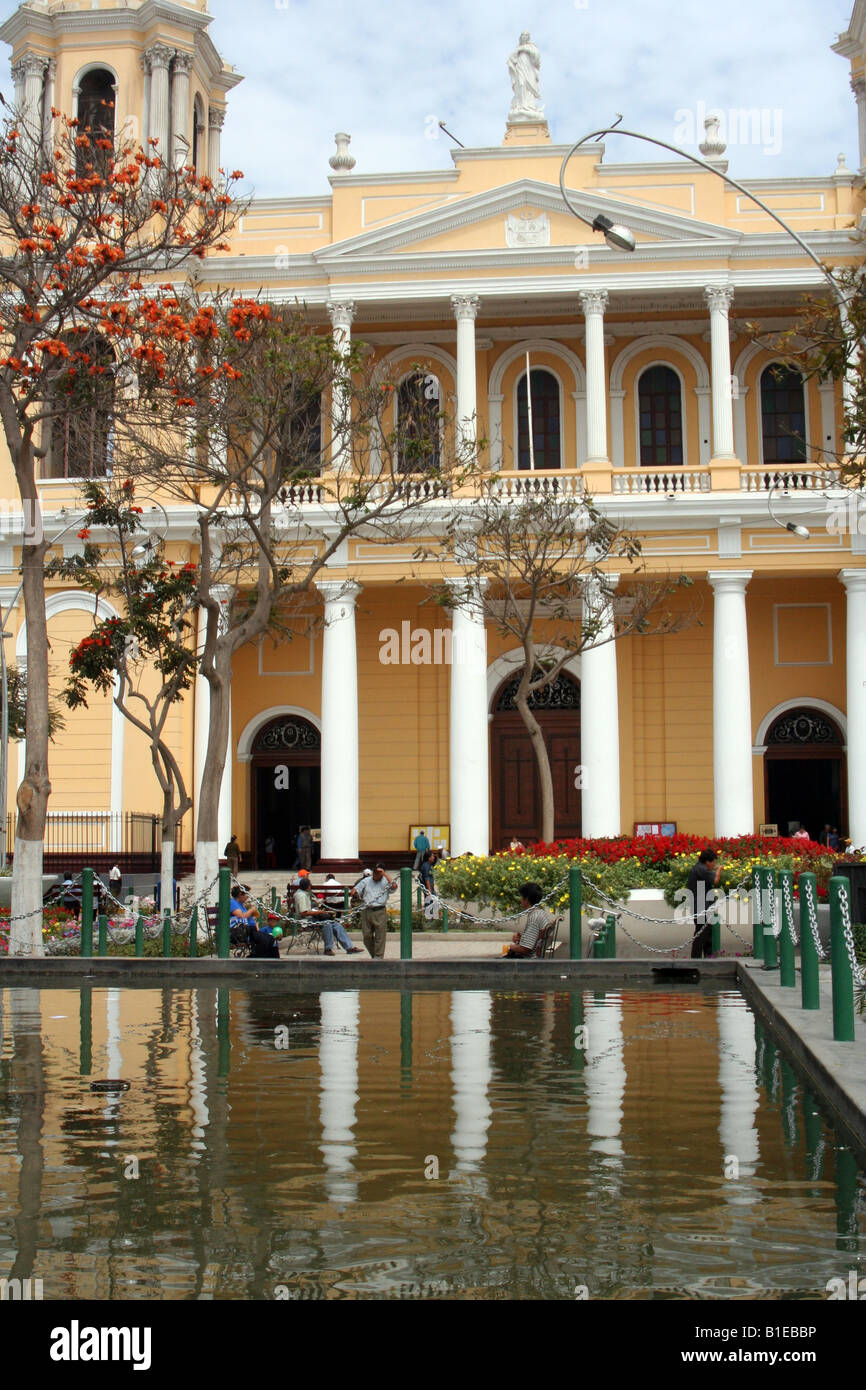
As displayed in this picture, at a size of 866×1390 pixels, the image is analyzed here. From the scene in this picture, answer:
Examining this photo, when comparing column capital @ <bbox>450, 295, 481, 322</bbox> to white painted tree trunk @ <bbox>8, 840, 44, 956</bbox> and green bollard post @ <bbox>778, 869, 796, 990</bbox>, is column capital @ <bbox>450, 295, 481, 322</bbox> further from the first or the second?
green bollard post @ <bbox>778, 869, 796, 990</bbox>

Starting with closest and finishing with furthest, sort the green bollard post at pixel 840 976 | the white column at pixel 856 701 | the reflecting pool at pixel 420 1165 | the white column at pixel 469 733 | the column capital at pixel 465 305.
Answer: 1. the reflecting pool at pixel 420 1165
2. the green bollard post at pixel 840 976
3. the white column at pixel 856 701
4. the white column at pixel 469 733
5. the column capital at pixel 465 305

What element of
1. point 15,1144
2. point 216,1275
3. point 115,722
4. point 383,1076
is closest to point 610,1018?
point 383,1076

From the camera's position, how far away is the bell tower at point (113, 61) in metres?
32.0

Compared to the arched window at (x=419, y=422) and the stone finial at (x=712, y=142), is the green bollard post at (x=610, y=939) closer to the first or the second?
the arched window at (x=419, y=422)

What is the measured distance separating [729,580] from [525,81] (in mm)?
11242

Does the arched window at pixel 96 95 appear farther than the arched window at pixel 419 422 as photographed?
Yes

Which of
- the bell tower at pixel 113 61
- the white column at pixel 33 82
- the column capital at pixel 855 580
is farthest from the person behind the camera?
the white column at pixel 33 82

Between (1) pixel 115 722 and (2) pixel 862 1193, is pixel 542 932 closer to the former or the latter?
(2) pixel 862 1193

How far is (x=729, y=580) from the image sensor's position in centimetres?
2958

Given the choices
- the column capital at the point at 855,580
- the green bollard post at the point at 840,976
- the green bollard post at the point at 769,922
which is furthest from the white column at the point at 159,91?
the green bollard post at the point at 840,976

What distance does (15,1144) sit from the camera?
704cm

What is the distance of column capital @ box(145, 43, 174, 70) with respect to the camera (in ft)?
105

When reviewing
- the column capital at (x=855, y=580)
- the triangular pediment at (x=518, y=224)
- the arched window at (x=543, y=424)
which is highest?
the triangular pediment at (x=518, y=224)

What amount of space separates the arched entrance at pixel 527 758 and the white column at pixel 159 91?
13554mm
